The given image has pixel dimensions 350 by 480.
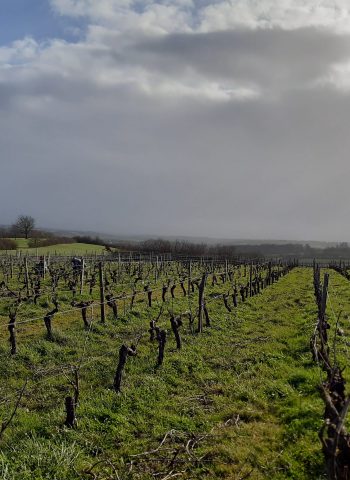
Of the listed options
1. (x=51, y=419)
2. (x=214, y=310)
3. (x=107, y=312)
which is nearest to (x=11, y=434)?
(x=51, y=419)

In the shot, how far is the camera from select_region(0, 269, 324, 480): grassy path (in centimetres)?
564

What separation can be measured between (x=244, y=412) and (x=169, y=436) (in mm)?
1511

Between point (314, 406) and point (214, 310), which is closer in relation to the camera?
point (314, 406)

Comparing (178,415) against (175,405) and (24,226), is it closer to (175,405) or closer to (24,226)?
(175,405)

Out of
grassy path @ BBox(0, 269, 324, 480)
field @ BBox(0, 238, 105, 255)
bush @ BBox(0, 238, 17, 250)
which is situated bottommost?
grassy path @ BBox(0, 269, 324, 480)

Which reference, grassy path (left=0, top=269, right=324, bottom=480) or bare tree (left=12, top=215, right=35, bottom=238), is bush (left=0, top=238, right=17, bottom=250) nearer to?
bare tree (left=12, top=215, right=35, bottom=238)

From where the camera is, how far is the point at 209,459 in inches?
227

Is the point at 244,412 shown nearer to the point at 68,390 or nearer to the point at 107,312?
the point at 68,390

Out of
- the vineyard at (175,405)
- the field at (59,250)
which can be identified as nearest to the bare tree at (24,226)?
the field at (59,250)

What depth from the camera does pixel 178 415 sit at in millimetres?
7340

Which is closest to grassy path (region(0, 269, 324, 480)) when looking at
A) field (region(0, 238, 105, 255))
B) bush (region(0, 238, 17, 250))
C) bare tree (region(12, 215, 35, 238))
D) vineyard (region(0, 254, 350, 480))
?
vineyard (region(0, 254, 350, 480))

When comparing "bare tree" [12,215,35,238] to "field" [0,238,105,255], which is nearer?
"field" [0,238,105,255]

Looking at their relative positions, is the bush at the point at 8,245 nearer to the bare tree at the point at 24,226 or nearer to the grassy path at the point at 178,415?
the bare tree at the point at 24,226

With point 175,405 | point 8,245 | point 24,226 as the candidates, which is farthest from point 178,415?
point 24,226
